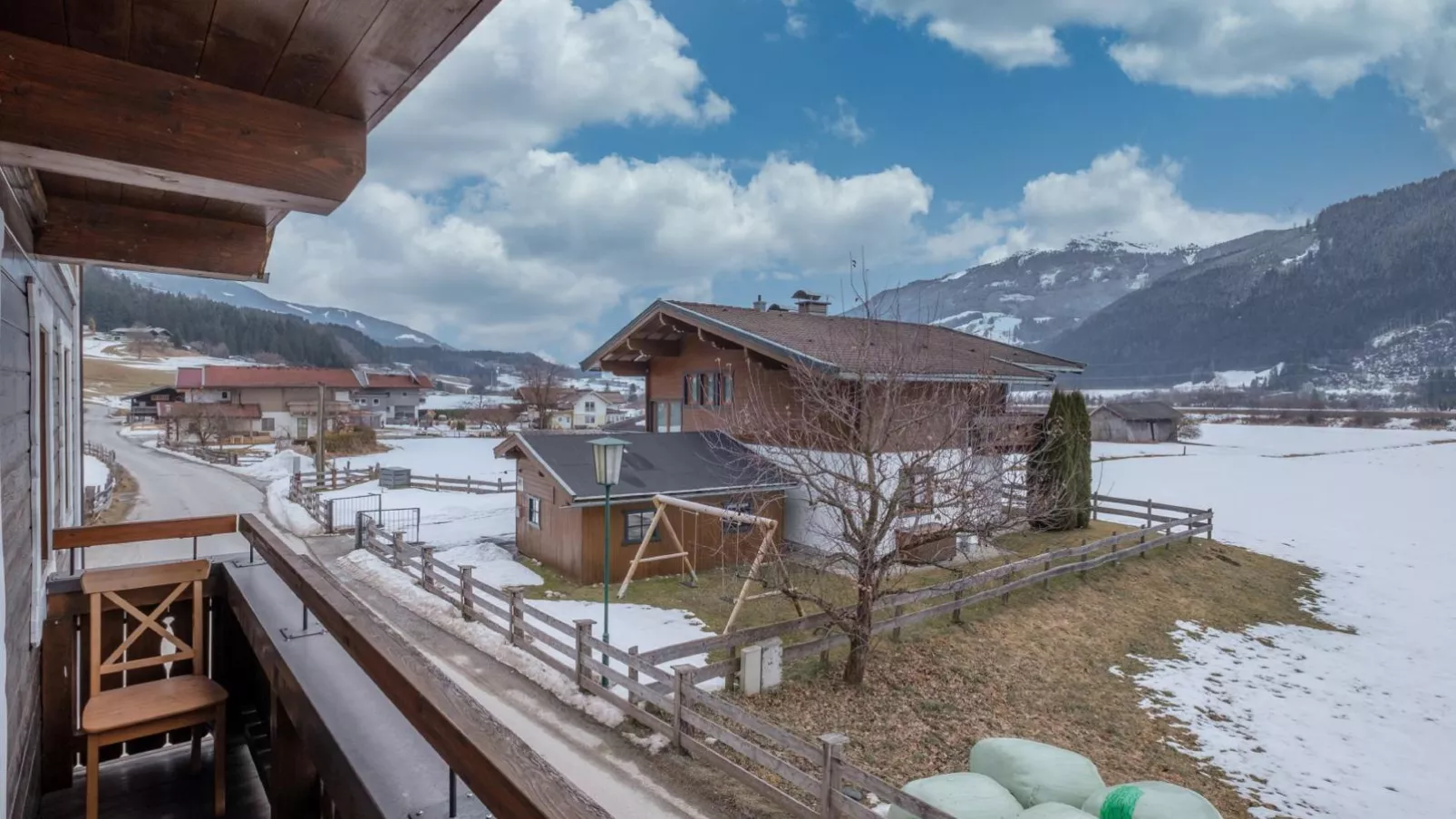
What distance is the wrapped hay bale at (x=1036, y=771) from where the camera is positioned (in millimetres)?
5738

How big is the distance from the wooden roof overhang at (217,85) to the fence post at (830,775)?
207 inches

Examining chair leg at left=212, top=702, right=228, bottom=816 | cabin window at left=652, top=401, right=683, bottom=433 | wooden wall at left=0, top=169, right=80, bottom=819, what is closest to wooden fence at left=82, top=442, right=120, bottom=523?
wooden wall at left=0, top=169, right=80, bottom=819

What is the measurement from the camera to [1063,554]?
43.7 ft

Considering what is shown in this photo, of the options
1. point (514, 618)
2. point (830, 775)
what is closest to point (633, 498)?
point (514, 618)

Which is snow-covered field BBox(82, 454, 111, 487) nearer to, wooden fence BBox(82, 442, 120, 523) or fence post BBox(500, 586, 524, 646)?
wooden fence BBox(82, 442, 120, 523)

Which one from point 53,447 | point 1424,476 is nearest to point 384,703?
point 53,447

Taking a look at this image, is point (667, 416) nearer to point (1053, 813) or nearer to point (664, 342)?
point (664, 342)

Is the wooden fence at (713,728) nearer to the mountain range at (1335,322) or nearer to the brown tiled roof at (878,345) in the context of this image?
the brown tiled roof at (878,345)

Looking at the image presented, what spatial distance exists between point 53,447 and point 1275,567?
21.9m

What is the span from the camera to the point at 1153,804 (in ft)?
16.5

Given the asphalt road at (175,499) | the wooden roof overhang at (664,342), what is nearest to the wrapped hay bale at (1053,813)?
the asphalt road at (175,499)

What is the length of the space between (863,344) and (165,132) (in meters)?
8.53

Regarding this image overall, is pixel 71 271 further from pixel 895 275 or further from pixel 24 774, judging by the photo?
pixel 895 275

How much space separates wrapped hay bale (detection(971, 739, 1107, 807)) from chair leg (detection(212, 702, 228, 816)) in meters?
5.52
